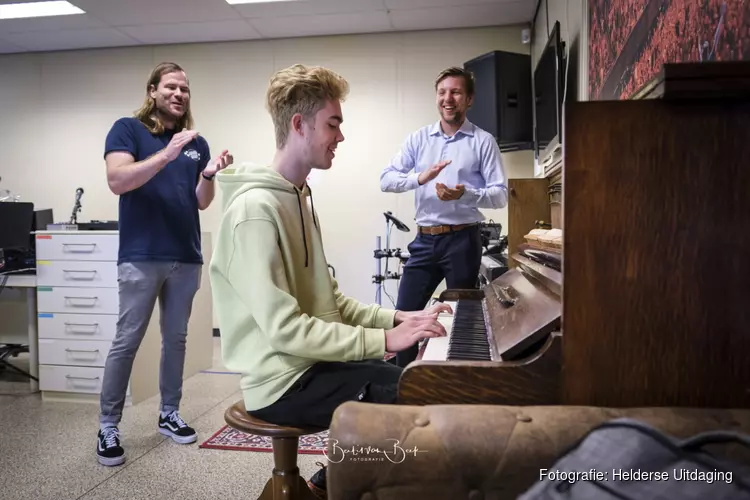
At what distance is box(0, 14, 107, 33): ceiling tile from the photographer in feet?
14.9

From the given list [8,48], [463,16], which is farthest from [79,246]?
[8,48]

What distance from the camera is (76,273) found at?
3068mm

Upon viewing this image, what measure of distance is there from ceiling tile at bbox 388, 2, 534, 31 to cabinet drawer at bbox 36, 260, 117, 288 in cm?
288

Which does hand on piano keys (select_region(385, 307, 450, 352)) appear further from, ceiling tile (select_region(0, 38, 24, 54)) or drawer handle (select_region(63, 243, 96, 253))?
ceiling tile (select_region(0, 38, 24, 54))

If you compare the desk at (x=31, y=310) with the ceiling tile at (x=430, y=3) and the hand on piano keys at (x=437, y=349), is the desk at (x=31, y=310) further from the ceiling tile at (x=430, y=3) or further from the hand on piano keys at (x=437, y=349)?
the ceiling tile at (x=430, y=3)

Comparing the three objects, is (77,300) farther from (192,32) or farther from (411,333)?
(192,32)

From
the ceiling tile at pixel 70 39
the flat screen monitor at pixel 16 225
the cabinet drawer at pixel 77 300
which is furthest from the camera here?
the ceiling tile at pixel 70 39

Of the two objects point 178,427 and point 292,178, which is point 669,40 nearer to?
point 292,178

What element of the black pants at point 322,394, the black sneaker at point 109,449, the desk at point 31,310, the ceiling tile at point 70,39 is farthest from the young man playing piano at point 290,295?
the ceiling tile at point 70,39

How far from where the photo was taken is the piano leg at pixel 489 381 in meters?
0.90

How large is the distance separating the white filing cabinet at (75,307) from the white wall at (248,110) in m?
2.18

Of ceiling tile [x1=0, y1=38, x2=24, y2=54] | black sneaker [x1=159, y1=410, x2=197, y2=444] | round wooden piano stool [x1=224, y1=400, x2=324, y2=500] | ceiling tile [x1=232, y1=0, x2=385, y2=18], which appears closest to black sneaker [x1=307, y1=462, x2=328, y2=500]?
round wooden piano stool [x1=224, y1=400, x2=324, y2=500]

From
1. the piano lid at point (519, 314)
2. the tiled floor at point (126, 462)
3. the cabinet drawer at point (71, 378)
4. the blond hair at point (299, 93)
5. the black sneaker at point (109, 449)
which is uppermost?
the blond hair at point (299, 93)

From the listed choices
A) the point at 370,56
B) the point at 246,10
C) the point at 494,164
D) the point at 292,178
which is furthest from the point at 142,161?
the point at 370,56
